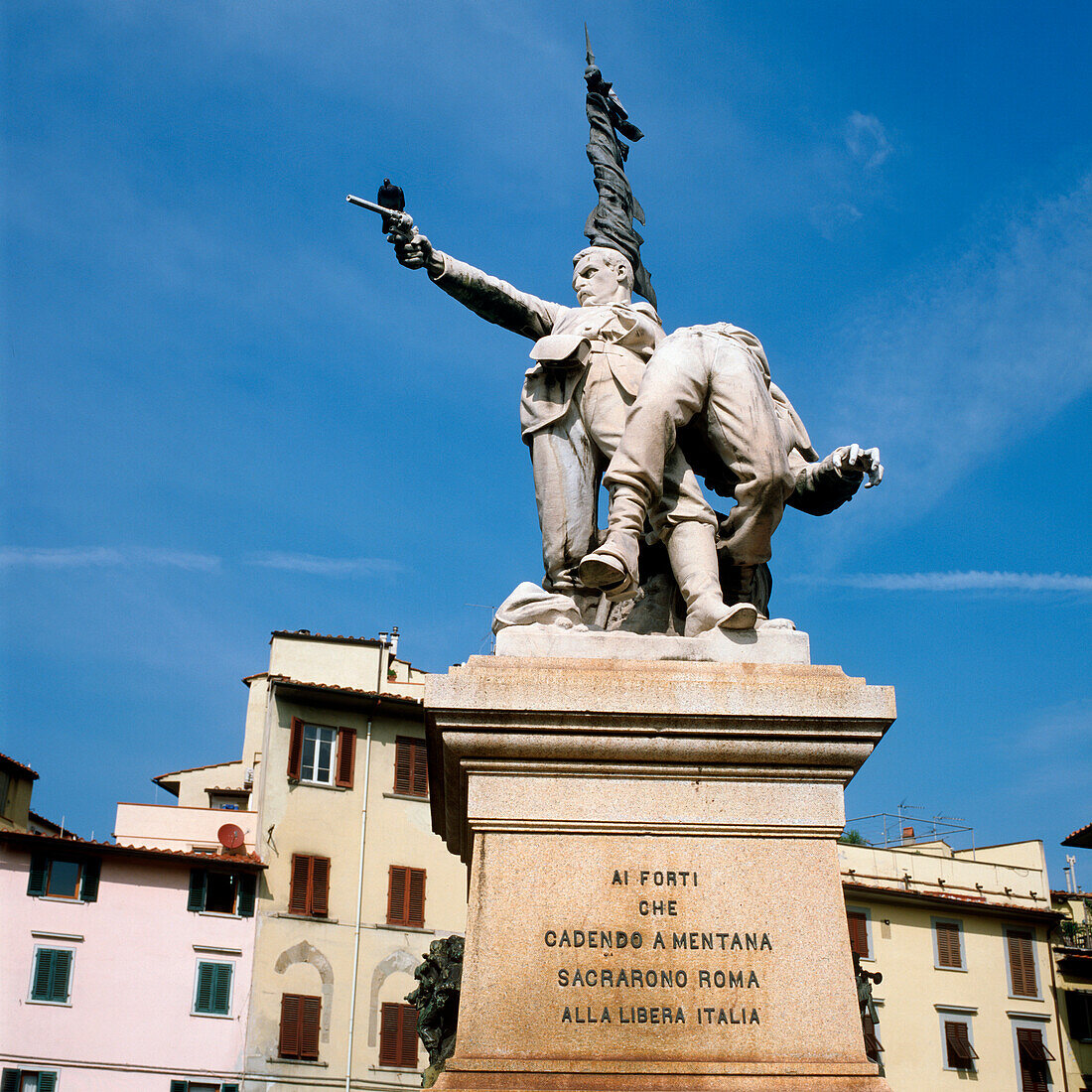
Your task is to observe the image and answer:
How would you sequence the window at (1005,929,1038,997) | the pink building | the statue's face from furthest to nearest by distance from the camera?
the window at (1005,929,1038,997) → the pink building → the statue's face

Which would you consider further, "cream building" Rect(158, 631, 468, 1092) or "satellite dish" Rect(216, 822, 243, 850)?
"satellite dish" Rect(216, 822, 243, 850)

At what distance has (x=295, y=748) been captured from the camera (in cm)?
3909

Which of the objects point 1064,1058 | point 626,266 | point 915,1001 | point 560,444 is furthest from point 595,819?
point 1064,1058

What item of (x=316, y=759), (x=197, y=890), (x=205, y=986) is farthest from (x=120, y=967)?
(x=316, y=759)

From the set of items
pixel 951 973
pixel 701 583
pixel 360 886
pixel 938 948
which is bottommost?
pixel 701 583

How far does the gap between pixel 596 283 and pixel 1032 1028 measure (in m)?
39.3

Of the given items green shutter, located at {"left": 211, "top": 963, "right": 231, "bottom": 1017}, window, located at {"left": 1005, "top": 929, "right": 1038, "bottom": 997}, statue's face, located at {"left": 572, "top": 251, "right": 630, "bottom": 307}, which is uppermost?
window, located at {"left": 1005, "top": 929, "right": 1038, "bottom": 997}

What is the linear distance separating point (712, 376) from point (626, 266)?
1.93 metres

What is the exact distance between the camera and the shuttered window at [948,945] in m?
40.9

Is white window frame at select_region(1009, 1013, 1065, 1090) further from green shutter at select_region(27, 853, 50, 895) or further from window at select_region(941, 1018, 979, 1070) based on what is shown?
green shutter at select_region(27, 853, 50, 895)

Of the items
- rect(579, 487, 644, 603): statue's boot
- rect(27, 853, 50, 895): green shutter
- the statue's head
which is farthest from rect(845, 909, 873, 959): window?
rect(579, 487, 644, 603): statue's boot

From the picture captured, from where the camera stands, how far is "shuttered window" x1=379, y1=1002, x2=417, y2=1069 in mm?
36312

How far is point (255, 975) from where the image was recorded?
35.9m

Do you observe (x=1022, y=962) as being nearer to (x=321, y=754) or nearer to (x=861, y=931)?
(x=861, y=931)
